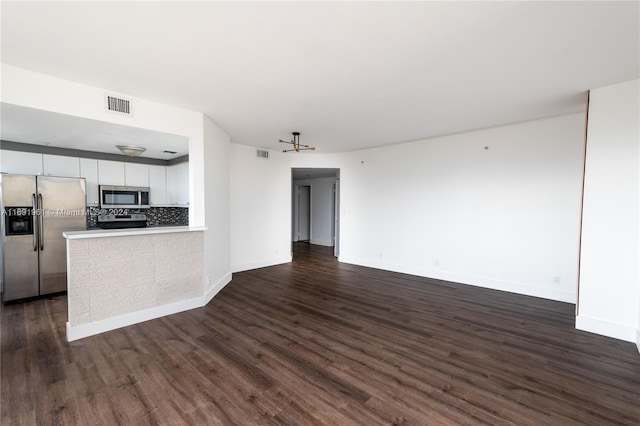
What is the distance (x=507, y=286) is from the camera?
4.59 m

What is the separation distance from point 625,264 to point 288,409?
12.5 feet

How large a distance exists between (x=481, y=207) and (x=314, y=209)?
599 cm

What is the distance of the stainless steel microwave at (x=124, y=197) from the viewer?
16.2 ft

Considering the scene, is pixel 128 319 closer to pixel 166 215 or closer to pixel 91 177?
pixel 91 177

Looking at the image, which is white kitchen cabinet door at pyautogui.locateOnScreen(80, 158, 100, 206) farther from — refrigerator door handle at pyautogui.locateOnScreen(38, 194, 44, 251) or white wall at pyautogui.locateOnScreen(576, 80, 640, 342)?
white wall at pyautogui.locateOnScreen(576, 80, 640, 342)

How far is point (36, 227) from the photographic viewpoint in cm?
413

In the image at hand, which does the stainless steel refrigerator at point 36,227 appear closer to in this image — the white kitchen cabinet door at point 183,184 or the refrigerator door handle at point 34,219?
the refrigerator door handle at point 34,219

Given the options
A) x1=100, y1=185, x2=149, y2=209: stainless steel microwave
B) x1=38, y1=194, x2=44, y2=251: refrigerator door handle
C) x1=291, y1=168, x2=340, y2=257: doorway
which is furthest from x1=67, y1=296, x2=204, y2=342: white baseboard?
x1=291, y1=168, x2=340, y2=257: doorway

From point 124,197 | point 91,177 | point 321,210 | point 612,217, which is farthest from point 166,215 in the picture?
point 612,217

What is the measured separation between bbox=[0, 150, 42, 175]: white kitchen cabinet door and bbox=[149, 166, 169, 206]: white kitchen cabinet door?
1.61 m

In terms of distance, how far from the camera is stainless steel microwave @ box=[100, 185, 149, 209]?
4938mm

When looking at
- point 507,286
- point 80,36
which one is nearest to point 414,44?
point 80,36

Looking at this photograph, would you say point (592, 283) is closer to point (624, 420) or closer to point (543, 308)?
point (543, 308)

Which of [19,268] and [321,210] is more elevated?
[321,210]
